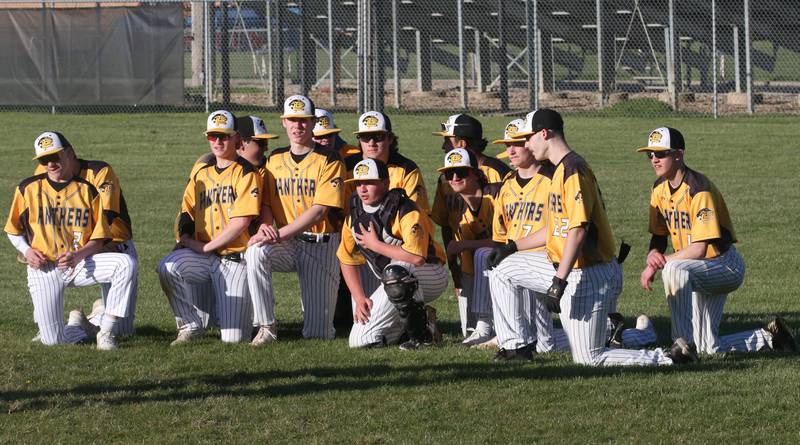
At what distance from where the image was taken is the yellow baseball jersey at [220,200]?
337 inches

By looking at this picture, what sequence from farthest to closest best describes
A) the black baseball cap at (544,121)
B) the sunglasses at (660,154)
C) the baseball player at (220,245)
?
the baseball player at (220,245)
the sunglasses at (660,154)
the black baseball cap at (544,121)

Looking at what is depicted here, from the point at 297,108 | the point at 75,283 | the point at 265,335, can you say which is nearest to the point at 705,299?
the point at 265,335

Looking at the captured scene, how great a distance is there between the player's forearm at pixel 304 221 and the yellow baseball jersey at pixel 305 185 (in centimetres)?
5

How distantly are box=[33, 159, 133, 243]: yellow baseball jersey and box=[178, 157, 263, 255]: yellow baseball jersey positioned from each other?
16.2 inches

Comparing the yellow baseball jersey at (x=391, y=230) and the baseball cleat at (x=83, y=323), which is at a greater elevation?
the yellow baseball jersey at (x=391, y=230)

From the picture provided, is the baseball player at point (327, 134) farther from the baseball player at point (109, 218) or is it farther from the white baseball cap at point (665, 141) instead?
the white baseball cap at point (665, 141)

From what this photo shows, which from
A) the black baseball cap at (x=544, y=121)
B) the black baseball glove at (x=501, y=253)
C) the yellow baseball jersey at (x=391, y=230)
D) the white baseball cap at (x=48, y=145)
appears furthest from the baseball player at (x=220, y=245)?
the black baseball cap at (x=544, y=121)

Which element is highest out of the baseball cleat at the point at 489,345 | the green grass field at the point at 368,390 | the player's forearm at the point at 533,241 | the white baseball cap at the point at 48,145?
the white baseball cap at the point at 48,145

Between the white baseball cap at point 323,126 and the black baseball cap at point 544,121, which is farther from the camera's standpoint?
the white baseball cap at point 323,126

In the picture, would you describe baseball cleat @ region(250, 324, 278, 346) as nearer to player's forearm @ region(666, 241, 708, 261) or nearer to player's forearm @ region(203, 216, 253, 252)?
player's forearm @ region(203, 216, 253, 252)

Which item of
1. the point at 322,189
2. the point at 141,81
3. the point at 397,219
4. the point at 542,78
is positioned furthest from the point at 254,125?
the point at 542,78

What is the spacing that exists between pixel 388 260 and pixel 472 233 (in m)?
0.77

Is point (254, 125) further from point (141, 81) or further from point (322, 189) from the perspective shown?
point (141, 81)

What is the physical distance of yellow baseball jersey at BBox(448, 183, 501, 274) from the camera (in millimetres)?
8805
